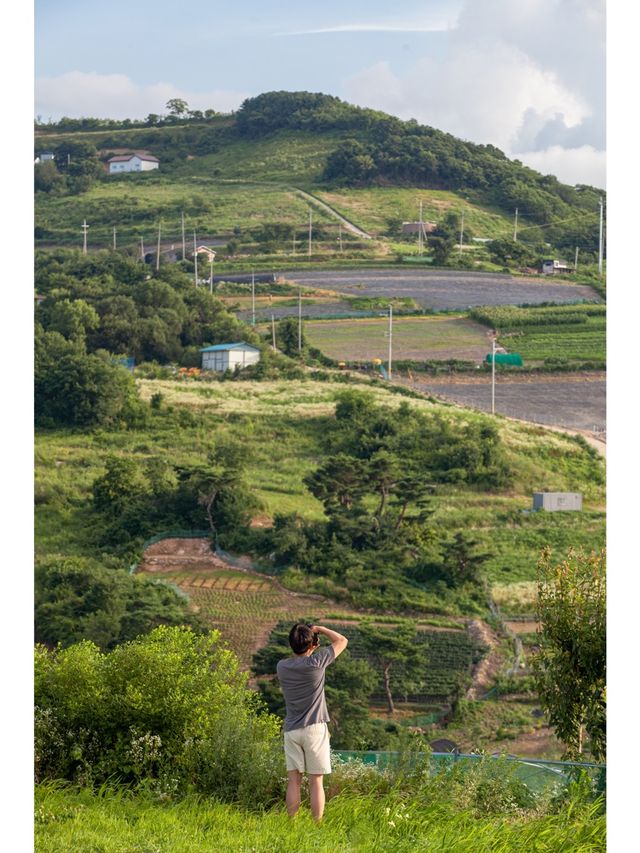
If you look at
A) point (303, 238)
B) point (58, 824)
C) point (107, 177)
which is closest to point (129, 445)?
point (303, 238)

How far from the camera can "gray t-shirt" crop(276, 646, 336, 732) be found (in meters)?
3.20

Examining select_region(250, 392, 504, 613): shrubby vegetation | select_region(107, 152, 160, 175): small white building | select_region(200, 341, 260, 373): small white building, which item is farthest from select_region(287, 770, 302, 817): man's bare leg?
select_region(107, 152, 160, 175): small white building

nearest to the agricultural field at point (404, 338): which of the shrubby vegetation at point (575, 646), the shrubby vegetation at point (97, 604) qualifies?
the shrubby vegetation at point (97, 604)

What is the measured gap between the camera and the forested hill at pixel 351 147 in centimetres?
2602

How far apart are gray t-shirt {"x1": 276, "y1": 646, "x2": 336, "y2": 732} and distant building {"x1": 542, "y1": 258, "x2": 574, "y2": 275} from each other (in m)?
21.7

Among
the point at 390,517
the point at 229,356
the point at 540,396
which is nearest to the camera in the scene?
the point at 390,517

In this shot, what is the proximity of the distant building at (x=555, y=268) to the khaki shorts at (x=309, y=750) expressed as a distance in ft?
71.5

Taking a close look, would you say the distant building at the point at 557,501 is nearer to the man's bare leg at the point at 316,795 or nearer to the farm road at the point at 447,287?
the farm road at the point at 447,287

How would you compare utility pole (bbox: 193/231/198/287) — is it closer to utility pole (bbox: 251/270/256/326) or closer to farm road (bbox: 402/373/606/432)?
utility pole (bbox: 251/270/256/326)

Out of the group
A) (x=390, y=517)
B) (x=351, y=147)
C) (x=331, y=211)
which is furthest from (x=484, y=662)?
(x=351, y=147)

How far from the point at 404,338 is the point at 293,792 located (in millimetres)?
18689

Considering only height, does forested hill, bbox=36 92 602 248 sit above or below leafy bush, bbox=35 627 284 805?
above

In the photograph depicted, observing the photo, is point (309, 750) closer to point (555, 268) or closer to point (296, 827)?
point (296, 827)

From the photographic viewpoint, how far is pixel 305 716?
322cm
